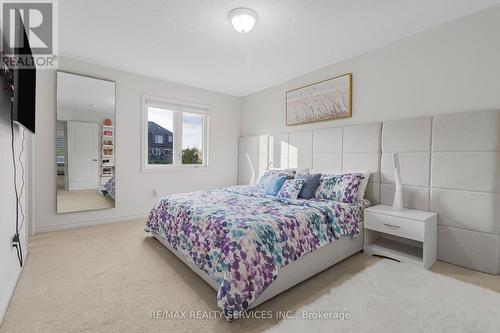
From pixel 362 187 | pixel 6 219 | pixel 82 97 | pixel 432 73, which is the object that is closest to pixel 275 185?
pixel 362 187

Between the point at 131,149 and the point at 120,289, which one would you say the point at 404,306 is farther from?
the point at 131,149

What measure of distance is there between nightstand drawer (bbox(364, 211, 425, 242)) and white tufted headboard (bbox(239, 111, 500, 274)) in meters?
0.40

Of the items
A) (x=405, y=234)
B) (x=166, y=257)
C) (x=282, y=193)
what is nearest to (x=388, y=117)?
(x=405, y=234)

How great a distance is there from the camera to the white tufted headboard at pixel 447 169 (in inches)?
80.6

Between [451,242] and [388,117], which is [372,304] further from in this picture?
[388,117]

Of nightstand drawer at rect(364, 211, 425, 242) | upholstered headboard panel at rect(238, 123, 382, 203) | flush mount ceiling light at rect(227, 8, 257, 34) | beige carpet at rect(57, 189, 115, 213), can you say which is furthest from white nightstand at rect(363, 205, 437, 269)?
beige carpet at rect(57, 189, 115, 213)

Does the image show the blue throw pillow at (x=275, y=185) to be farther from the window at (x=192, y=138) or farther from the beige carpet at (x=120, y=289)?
the window at (x=192, y=138)

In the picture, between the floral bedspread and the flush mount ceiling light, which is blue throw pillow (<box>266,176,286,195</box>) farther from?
the flush mount ceiling light

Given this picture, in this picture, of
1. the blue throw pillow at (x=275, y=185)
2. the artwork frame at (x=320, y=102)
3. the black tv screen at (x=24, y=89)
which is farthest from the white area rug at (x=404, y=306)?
the black tv screen at (x=24, y=89)

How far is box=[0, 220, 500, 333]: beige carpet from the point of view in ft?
4.72

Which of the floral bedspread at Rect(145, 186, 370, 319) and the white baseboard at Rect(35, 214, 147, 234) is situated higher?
the floral bedspread at Rect(145, 186, 370, 319)

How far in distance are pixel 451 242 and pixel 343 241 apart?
1.02m

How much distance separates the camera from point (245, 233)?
161cm

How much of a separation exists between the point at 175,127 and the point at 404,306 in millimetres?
3922
